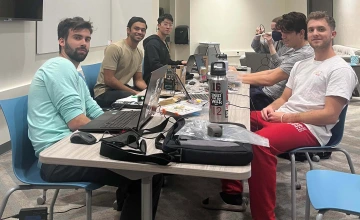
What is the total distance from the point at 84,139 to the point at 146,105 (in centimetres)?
32

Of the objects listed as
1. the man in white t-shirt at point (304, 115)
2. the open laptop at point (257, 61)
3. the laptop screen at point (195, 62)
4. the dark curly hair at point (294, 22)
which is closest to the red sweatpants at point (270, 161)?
the man in white t-shirt at point (304, 115)

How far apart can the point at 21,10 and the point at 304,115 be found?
270 cm

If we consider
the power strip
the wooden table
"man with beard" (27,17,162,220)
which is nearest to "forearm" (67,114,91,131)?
"man with beard" (27,17,162,220)

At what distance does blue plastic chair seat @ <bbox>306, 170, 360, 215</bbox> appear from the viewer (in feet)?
4.62

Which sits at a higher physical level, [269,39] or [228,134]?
[269,39]

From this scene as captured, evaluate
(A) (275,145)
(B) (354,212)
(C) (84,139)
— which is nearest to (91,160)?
(C) (84,139)

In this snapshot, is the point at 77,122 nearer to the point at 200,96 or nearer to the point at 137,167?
the point at 137,167

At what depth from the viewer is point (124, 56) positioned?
3.52 meters

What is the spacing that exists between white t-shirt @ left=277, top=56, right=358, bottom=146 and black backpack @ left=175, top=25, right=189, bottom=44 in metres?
6.53

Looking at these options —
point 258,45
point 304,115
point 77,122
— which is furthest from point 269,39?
point 77,122

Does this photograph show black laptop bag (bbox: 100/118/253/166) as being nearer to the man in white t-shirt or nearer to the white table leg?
the white table leg

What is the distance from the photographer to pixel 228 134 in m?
1.43

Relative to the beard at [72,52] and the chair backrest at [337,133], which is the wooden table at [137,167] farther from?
the chair backrest at [337,133]

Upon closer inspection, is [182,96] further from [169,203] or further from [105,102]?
[105,102]
